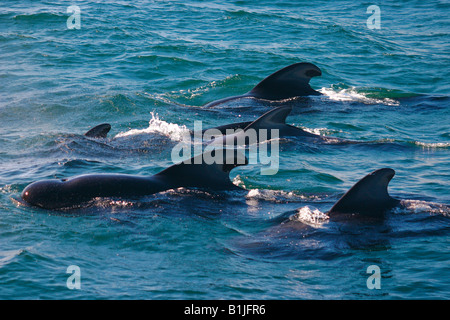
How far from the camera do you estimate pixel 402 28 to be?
84.3ft

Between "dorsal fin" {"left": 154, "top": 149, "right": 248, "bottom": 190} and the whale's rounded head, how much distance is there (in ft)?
5.26

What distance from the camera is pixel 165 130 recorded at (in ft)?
50.3

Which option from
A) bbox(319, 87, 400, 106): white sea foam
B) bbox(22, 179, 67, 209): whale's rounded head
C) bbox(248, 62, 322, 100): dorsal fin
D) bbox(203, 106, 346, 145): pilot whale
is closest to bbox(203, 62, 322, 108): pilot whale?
bbox(248, 62, 322, 100): dorsal fin

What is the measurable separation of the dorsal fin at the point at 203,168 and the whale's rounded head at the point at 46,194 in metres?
1.60

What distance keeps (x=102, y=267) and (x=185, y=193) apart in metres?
2.29

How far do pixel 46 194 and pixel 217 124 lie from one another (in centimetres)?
607

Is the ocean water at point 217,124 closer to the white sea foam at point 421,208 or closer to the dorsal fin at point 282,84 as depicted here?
the white sea foam at point 421,208

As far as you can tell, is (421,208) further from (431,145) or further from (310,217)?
(431,145)

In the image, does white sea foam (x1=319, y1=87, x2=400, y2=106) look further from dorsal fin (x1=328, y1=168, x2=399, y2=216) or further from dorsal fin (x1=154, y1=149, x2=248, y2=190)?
dorsal fin (x1=328, y1=168, x2=399, y2=216)

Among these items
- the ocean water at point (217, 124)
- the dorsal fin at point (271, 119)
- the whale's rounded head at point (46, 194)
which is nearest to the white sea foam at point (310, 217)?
the ocean water at point (217, 124)

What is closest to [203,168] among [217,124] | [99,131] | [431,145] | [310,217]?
[310,217]

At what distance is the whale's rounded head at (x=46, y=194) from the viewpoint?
33.3 feet

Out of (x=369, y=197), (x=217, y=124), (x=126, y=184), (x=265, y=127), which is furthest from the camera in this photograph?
(x=217, y=124)

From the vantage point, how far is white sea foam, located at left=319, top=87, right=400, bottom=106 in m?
17.8
